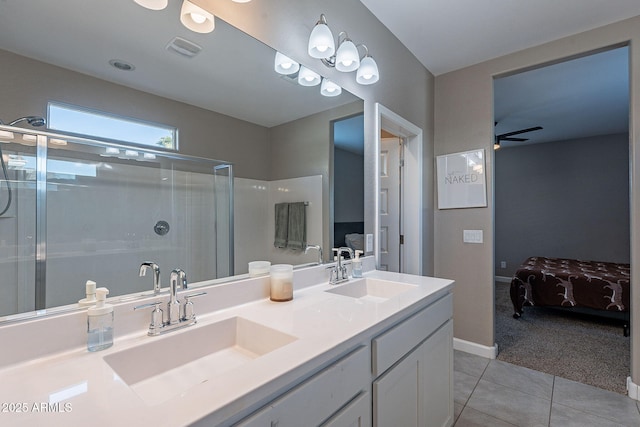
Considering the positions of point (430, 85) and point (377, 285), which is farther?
point (430, 85)

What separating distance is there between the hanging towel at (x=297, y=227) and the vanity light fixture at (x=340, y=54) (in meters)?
0.81

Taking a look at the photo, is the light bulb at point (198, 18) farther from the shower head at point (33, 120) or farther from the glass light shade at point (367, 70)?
the glass light shade at point (367, 70)

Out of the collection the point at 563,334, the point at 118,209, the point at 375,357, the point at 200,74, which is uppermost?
the point at 200,74

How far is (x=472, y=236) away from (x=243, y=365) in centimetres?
253

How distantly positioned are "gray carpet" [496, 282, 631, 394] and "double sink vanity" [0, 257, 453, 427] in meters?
1.64

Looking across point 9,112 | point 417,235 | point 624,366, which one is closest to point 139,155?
point 9,112

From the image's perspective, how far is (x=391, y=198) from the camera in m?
2.69

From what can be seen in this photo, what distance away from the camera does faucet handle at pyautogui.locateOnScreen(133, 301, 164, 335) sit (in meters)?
0.93

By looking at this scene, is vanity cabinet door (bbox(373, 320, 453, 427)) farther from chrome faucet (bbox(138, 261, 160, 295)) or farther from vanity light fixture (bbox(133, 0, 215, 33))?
vanity light fixture (bbox(133, 0, 215, 33))

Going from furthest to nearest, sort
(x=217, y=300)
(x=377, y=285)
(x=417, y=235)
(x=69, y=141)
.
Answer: (x=417, y=235)
(x=377, y=285)
(x=217, y=300)
(x=69, y=141)

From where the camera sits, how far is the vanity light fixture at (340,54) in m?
1.48

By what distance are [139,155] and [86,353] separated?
0.63 m

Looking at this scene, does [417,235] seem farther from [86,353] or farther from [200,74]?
[86,353]

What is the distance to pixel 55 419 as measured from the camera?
527 mm
